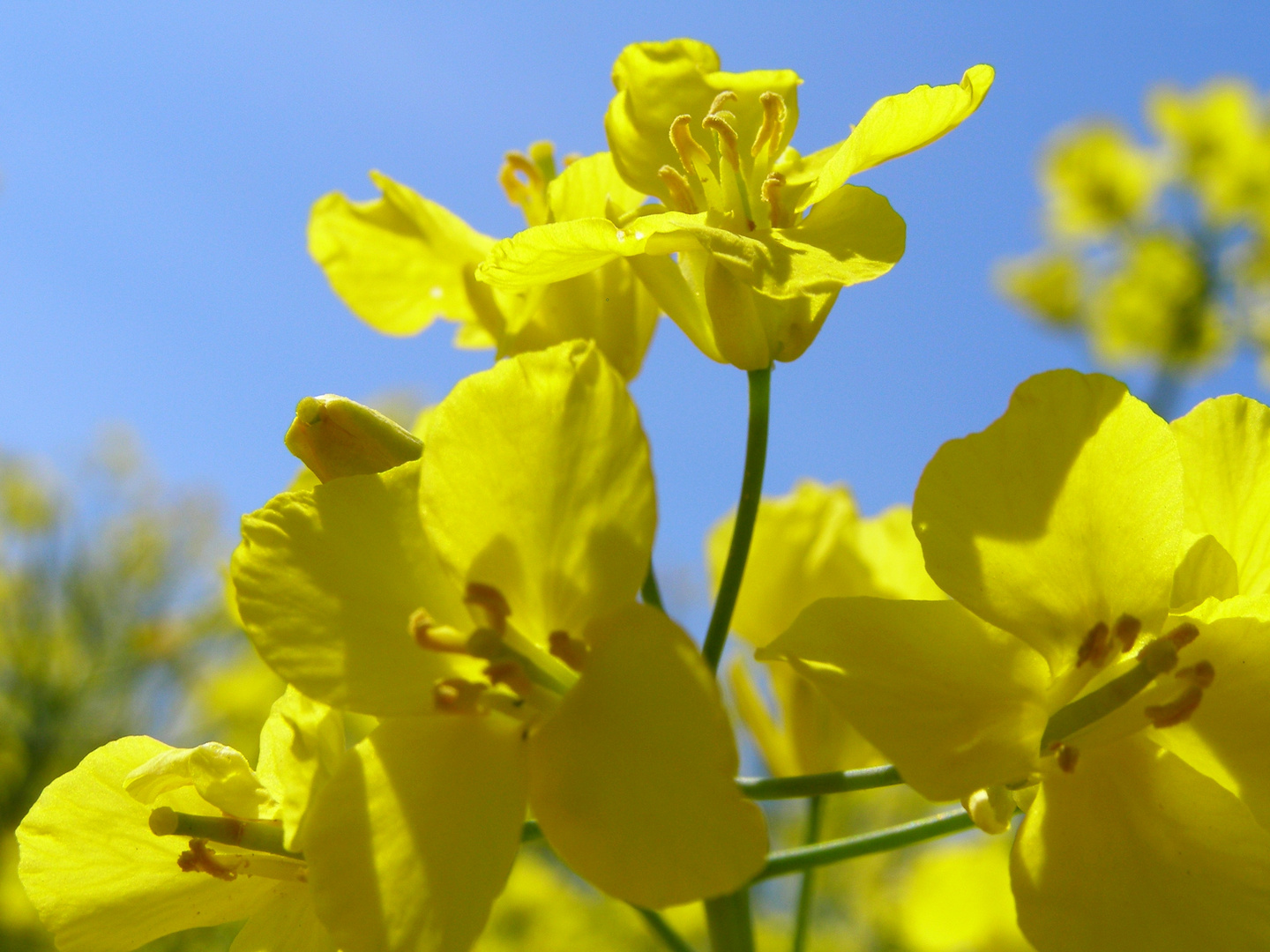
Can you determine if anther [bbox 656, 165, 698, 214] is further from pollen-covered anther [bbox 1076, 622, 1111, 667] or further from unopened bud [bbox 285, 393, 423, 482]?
pollen-covered anther [bbox 1076, 622, 1111, 667]

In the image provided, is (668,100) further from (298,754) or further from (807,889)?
(807,889)

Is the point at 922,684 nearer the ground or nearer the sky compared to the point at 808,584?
nearer the sky

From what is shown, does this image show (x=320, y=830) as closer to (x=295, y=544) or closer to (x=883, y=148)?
(x=295, y=544)

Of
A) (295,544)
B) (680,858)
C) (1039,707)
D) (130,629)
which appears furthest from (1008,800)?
(130,629)

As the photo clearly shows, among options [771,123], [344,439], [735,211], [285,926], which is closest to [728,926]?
[285,926]

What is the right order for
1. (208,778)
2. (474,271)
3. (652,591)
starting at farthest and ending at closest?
1. (474,271)
2. (652,591)
3. (208,778)
